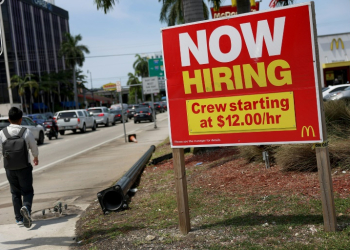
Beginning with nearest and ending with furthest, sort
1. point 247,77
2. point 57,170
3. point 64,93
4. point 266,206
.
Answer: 1. point 247,77
2. point 266,206
3. point 57,170
4. point 64,93

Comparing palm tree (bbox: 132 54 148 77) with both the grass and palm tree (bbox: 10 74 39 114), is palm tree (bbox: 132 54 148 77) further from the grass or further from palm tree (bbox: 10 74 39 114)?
the grass

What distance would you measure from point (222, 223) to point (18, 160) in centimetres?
321

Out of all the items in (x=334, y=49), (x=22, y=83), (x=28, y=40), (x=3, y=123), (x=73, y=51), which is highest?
(x=28, y=40)

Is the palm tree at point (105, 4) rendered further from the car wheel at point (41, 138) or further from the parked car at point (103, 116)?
the parked car at point (103, 116)

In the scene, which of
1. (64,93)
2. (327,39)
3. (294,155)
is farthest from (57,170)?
(64,93)

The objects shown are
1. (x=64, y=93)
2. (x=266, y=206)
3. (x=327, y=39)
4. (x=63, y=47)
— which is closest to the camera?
(x=266, y=206)

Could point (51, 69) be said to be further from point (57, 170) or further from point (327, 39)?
point (57, 170)

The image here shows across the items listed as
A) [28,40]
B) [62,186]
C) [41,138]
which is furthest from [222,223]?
[28,40]

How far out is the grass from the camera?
193 inches

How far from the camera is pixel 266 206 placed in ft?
20.0

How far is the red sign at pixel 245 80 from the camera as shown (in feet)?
16.3

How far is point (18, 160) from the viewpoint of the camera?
6719 mm

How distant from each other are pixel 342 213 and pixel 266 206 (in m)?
1.03

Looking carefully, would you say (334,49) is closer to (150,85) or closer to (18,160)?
(150,85)
